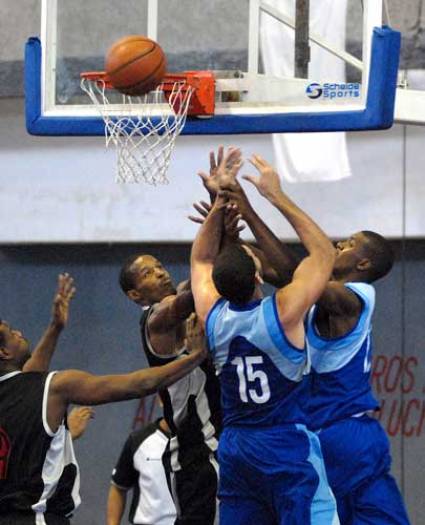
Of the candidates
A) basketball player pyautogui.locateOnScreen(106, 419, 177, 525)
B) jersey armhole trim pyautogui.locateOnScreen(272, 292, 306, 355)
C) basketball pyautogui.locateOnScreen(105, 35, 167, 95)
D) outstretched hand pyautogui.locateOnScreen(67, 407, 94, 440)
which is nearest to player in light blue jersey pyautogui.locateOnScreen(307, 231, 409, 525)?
jersey armhole trim pyautogui.locateOnScreen(272, 292, 306, 355)

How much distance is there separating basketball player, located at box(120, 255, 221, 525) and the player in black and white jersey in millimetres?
584

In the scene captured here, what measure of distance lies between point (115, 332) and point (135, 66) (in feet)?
14.0

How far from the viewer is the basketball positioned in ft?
19.2

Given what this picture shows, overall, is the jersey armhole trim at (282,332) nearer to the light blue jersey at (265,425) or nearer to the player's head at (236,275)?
the light blue jersey at (265,425)

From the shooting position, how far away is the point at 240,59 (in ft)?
21.9

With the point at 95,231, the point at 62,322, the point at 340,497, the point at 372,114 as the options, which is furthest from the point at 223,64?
the point at 95,231

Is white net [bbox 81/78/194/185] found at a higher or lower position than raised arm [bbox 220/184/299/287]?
higher

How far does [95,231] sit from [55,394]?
4.19 metres

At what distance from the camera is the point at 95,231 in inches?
382

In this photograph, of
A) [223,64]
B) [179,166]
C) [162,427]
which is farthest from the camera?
[179,166]

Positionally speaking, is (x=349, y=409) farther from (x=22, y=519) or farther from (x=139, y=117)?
(x=139, y=117)

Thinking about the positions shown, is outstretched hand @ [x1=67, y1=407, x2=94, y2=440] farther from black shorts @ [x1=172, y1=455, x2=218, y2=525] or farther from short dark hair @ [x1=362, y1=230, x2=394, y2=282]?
short dark hair @ [x1=362, y1=230, x2=394, y2=282]

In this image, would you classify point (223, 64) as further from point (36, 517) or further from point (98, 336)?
point (98, 336)

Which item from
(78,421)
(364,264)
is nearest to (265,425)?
(364,264)
